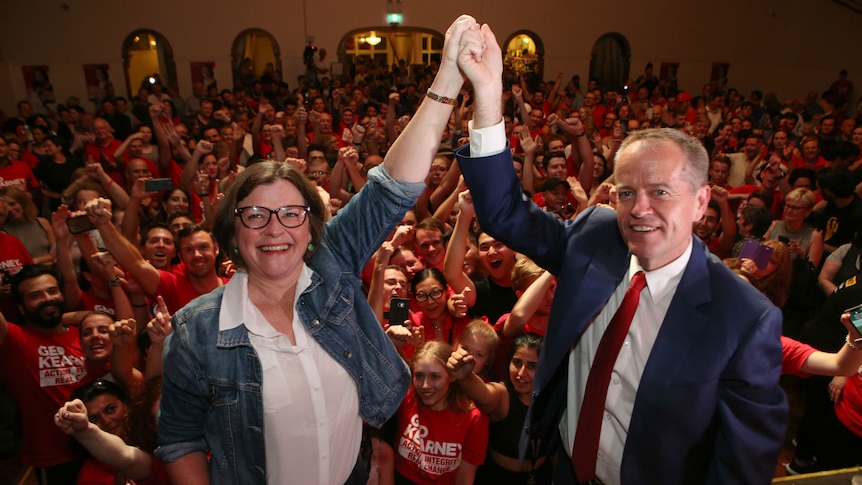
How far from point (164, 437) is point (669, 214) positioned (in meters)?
1.29

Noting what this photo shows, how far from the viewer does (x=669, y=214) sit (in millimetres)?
1255

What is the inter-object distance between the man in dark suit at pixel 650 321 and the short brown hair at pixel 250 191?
39 cm

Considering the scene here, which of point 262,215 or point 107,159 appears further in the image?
point 107,159

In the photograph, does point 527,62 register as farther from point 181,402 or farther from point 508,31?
point 181,402

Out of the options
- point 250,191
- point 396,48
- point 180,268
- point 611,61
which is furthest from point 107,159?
point 396,48

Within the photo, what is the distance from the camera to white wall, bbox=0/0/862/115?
11.8 metres

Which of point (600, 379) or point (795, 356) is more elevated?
point (600, 379)

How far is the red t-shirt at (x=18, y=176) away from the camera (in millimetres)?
5045

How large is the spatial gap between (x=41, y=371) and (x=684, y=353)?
8.82 feet

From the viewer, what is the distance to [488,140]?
1314 millimetres

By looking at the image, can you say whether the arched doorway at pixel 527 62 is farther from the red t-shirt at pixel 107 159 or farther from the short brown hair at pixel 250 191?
the short brown hair at pixel 250 191

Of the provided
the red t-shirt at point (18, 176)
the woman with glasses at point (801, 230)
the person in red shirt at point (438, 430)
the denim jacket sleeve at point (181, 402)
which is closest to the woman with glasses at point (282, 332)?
the denim jacket sleeve at point (181, 402)

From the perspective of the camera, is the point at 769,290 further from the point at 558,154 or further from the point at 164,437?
the point at 164,437

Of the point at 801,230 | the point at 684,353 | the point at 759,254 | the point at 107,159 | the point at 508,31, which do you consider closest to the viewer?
the point at 684,353
